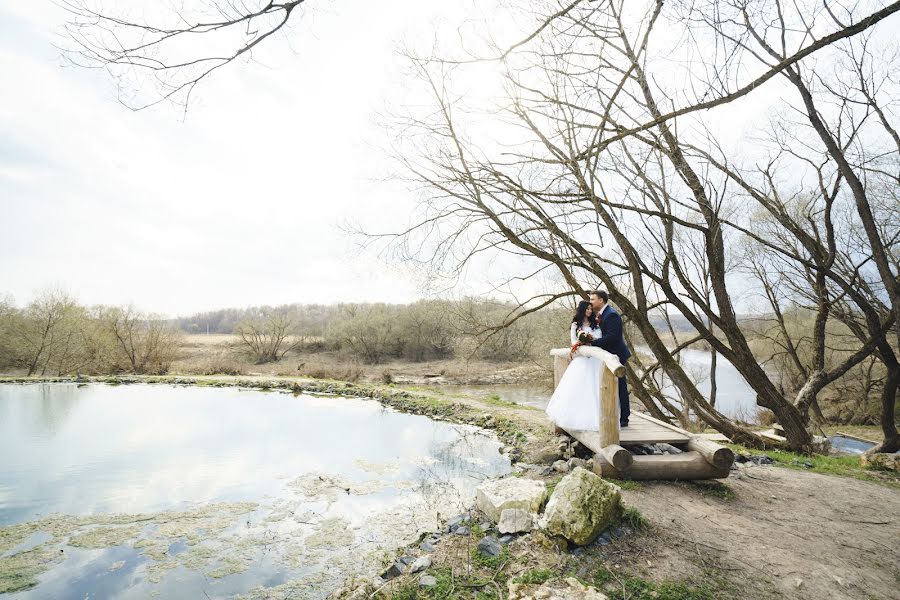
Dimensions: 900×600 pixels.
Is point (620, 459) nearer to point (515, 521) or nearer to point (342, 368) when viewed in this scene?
point (515, 521)

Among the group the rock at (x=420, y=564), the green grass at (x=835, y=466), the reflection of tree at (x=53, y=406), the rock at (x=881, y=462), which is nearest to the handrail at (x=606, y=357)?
the rock at (x=420, y=564)

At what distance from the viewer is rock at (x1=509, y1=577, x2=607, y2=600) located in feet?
10.5

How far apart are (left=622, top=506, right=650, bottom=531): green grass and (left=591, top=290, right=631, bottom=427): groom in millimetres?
2051

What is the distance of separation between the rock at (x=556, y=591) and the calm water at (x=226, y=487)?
7.04 ft

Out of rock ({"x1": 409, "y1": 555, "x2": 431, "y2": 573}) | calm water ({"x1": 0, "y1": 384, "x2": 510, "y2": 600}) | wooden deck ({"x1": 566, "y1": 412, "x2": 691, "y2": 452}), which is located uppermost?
wooden deck ({"x1": 566, "y1": 412, "x2": 691, "y2": 452})

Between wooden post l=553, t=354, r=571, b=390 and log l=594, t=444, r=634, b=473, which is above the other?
wooden post l=553, t=354, r=571, b=390

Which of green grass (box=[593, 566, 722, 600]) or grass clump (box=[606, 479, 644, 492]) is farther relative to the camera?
grass clump (box=[606, 479, 644, 492])

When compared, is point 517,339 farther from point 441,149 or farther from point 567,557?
point 567,557

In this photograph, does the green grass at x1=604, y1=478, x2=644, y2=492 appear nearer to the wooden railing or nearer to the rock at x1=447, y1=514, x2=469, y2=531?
the wooden railing

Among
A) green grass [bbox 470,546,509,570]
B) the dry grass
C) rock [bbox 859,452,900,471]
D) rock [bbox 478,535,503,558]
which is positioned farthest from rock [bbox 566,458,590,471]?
the dry grass

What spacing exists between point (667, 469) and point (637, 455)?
0.37m

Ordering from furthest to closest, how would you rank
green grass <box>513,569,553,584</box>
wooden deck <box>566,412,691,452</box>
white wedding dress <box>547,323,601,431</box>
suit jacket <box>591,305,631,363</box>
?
white wedding dress <box>547,323,601,431</box>
suit jacket <box>591,305,631,363</box>
wooden deck <box>566,412,691,452</box>
green grass <box>513,569,553,584</box>

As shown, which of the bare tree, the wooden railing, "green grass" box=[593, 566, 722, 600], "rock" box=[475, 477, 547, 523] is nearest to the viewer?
"green grass" box=[593, 566, 722, 600]

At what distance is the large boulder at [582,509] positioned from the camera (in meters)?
3.83
